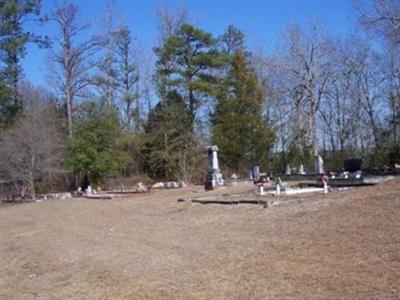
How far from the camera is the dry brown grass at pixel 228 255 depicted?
6570 millimetres

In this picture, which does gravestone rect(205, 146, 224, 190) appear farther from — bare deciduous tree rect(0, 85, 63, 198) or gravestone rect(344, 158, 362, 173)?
bare deciduous tree rect(0, 85, 63, 198)

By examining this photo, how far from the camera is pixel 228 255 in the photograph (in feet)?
27.8

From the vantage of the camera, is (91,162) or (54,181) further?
(54,181)

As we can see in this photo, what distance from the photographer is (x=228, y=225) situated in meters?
11.5

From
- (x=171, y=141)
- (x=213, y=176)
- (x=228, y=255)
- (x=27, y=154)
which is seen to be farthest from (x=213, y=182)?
(x=228, y=255)

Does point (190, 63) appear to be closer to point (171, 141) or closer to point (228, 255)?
point (171, 141)

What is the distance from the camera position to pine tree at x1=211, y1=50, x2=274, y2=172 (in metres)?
37.8

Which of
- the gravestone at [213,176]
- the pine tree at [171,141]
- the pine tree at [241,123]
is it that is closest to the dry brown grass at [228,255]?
the gravestone at [213,176]

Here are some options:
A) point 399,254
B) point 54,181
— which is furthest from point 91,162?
point 399,254

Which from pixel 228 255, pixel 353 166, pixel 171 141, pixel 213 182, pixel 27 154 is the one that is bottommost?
pixel 228 255

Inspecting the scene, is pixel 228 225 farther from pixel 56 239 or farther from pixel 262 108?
pixel 262 108

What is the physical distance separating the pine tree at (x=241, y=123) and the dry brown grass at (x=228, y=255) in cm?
2321

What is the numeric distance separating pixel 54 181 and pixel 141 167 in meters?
7.15

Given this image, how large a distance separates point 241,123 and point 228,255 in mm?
29496
